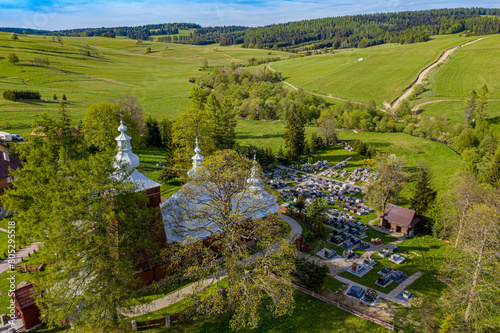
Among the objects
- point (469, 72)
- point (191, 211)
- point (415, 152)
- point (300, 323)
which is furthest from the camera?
point (469, 72)

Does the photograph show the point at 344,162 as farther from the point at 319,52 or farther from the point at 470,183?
the point at 319,52

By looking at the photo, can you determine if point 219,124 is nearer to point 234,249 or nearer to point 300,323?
point 234,249

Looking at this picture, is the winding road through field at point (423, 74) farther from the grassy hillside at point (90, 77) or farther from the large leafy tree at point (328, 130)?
the grassy hillside at point (90, 77)

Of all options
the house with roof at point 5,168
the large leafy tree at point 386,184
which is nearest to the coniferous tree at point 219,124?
the large leafy tree at point 386,184

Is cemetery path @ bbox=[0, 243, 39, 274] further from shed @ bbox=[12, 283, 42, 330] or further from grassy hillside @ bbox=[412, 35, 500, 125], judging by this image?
grassy hillside @ bbox=[412, 35, 500, 125]

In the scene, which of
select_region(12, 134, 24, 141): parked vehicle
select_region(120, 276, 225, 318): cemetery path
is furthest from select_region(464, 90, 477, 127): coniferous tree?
select_region(12, 134, 24, 141): parked vehicle

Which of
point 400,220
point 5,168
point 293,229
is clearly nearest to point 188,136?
point 293,229
